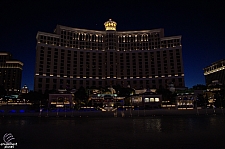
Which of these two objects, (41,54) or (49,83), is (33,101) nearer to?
(49,83)

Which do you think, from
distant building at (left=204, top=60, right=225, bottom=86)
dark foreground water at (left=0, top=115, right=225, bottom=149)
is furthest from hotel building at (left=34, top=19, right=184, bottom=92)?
dark foreground water at (left=0, top=115, right=225, bottom=149)

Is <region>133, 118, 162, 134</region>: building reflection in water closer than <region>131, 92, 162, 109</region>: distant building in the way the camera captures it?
Yes

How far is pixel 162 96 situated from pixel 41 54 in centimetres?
10024

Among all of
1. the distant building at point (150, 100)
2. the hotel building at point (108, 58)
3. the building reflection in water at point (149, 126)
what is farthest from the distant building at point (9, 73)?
the building reflection in water at point (149, 126)

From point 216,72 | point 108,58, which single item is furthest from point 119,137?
point 216,72

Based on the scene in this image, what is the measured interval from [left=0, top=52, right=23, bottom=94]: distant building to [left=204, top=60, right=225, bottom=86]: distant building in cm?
20575

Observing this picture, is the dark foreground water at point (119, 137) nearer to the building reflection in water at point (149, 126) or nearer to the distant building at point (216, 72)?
the building reflection in water at point (149, 126)

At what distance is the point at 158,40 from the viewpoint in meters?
160

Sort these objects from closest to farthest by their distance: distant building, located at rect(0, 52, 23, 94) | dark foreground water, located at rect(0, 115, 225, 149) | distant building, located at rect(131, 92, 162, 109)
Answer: dark foreground water, located at rect(0, 115, 225, 149) < distant building, located at rect(131, 92, 162, 109) < distant building, located at rect(0, 52, 23, 94)

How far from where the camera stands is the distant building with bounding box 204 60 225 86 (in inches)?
6462

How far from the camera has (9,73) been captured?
615ft

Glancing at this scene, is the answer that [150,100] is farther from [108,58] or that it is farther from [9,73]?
[9,73]

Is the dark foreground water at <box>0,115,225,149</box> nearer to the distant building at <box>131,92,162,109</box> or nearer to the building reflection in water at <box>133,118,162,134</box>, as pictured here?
the building reflection in water at <box>133,118,162,134</box>

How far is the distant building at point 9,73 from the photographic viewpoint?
183200 mm
